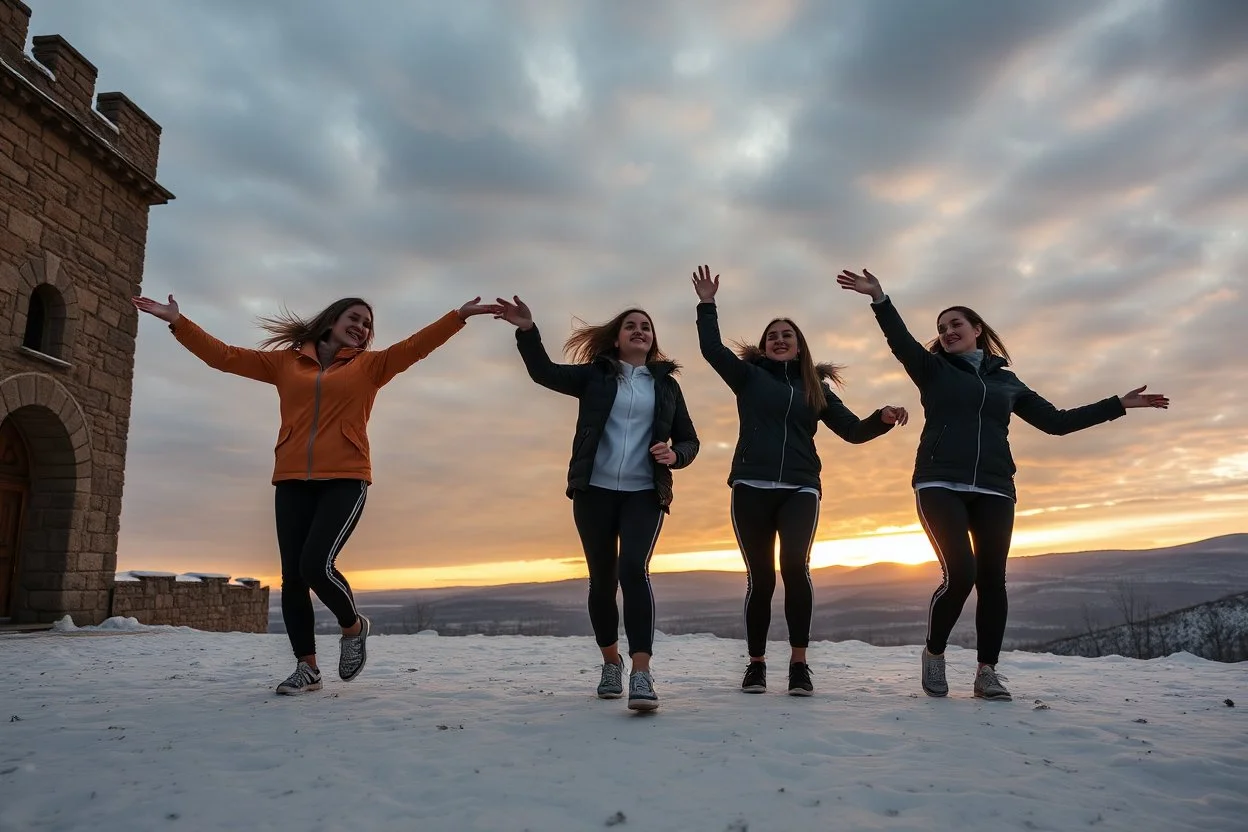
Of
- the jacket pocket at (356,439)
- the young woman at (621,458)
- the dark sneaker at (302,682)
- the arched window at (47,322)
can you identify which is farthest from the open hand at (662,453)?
the arched window at (47,322)

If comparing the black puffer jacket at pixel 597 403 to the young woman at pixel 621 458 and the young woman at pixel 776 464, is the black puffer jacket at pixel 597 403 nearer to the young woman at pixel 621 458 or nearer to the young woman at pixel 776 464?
the young woman at pixel 621 458

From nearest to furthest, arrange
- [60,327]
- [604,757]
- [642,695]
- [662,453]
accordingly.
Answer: [604,757]
[642,695]
[662,453]
[60,327]

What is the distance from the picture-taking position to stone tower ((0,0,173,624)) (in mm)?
8836

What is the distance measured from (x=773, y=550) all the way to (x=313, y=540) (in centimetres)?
231

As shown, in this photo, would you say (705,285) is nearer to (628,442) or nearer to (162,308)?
(628,442)

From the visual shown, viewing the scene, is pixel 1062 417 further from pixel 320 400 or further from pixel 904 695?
pixel 320 400

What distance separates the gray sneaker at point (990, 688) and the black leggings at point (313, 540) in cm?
316

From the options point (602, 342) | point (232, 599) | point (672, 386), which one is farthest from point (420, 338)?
point (232, 599)

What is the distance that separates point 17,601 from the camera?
31.3ft

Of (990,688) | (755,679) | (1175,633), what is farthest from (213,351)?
(1175,633)

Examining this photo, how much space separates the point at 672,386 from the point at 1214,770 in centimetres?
261

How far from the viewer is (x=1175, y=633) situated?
10289 mm

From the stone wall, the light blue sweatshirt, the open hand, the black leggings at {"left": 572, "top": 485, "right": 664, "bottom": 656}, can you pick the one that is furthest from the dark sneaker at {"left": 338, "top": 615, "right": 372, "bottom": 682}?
the stone wall

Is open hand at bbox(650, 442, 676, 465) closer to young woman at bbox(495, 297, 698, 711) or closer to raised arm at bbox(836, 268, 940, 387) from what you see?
young woman at bbox(495, 297, 698, 711)
